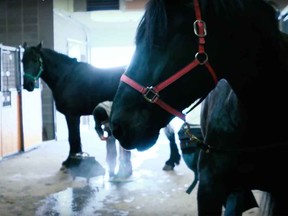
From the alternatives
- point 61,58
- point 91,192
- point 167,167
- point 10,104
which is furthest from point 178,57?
point 10,104

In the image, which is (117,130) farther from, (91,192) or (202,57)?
(91,192)

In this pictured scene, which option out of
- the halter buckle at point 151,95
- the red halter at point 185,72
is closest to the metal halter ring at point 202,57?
the red halter at point 185,72

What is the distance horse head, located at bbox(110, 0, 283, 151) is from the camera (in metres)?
0.91

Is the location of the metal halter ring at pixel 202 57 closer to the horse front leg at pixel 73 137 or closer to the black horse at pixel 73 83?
the black horse at pixel 73 83

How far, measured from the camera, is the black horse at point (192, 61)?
36.0 inches

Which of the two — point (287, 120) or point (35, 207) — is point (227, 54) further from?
point (35, 207)

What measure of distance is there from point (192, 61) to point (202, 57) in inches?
1.0

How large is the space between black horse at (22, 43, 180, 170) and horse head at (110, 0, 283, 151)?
3.37m

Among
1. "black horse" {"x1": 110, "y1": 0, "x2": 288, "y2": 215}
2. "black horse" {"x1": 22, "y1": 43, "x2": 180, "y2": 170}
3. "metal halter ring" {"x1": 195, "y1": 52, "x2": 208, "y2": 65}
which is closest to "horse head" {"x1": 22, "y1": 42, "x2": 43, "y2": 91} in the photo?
"black horse" {"x1": 22, "y1": 43, "x2": 180, "y2": 170}

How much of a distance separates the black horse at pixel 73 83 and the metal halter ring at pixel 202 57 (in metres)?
3.42

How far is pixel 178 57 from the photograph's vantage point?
3.01 ft

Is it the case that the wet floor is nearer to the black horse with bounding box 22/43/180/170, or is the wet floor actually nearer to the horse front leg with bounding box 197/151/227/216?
the black horse with bounding box 22/43/180/170

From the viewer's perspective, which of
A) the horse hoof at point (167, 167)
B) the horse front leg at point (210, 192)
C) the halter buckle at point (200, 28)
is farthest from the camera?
the horse hoof at point (167, 167)

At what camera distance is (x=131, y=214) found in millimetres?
2846
